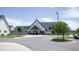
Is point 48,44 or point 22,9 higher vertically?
point 22,9

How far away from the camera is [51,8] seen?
5.54m

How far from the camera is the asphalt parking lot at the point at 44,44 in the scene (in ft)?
18.5

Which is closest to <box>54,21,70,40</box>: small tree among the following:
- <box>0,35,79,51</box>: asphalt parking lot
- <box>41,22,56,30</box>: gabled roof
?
<box>41,22,56,30</box>: gabled roof

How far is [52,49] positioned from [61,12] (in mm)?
977

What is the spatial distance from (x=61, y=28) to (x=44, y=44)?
2.02 ft

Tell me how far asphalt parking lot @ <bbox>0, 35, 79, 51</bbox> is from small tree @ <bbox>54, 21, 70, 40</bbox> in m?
0.25

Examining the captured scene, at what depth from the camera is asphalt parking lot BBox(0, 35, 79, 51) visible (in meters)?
5.65

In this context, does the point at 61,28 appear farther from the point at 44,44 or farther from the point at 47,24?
the point at 44,44

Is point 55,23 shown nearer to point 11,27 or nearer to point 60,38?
point 60,38

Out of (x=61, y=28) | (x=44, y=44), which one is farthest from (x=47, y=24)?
(x=44, y=44)

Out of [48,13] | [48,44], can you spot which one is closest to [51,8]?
[48,13]

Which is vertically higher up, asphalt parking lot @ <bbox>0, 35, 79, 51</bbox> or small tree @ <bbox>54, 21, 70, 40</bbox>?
small tree @ <bbox>54, 21, 70, 40</bbox>

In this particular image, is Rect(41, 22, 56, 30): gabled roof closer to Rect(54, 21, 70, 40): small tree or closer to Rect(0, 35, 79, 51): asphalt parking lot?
Rect(54, 21, 70, 40): small tree
